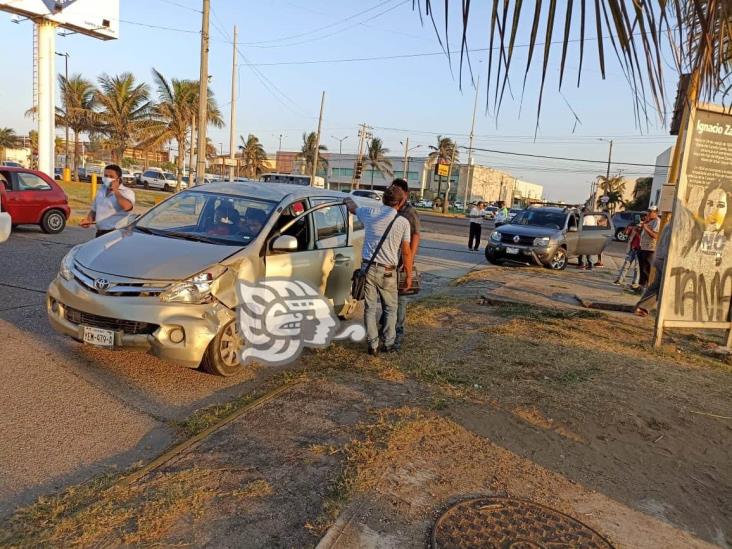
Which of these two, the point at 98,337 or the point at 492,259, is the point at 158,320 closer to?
the point at 98,337

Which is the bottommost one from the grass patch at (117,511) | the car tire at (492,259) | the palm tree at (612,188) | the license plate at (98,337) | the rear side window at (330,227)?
the grass patch at (117,511)

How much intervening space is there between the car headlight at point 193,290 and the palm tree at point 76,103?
44486 mm

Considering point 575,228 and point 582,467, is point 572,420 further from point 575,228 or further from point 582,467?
point 575,228

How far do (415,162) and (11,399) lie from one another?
80.5 meters

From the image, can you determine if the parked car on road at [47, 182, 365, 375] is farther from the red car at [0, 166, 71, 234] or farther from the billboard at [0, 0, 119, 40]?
the billboard at [0, 0, 119, 40]

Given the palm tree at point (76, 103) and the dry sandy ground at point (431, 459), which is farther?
the palm tree at point (76, 103)

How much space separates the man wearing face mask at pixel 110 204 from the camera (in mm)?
7098

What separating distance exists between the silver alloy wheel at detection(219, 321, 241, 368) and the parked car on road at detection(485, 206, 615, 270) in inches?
409

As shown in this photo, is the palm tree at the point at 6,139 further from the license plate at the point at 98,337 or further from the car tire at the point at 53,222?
the license plate at the point at 98,337

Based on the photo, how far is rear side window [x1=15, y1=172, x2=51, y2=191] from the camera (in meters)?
12.4

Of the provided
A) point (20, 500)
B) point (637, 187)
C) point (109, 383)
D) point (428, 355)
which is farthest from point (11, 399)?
point (637, 187)

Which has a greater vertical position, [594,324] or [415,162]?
[415,162]

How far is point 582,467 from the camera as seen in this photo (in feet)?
11.7

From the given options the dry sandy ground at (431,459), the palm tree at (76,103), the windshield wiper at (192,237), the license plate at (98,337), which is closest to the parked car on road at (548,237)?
the dry sandy ground at (431,459)
